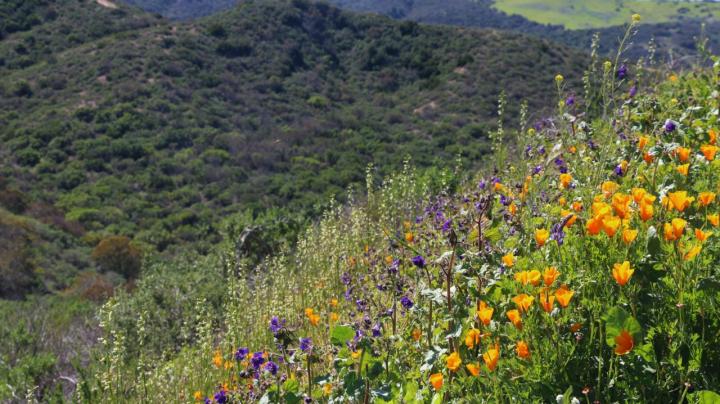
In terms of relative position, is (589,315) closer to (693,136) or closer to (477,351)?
(477,351)

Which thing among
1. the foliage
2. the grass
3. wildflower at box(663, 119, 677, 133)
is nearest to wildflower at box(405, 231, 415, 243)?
the foliage

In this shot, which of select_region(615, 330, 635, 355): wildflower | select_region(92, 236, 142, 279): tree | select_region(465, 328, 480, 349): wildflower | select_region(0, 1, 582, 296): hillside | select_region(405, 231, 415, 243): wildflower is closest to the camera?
select_region(615, 330, 635, 355): wildflower

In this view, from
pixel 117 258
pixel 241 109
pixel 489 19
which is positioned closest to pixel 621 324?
pixel 117 258

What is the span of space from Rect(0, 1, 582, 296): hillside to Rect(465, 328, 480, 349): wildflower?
12098mm

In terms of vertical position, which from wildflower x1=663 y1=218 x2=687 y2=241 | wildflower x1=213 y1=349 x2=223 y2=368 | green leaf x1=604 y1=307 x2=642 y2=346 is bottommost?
wildflower x1=213 y1=349 x2=223 y2=368

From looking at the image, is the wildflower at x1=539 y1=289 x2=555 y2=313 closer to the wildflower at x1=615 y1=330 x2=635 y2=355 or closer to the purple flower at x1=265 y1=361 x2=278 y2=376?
the wildflower at x1=615 y1=330 x2=635 y2=355

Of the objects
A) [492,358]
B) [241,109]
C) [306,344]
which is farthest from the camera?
[241,109]

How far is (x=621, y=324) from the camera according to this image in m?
1.56

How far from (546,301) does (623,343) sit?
0.72 feet

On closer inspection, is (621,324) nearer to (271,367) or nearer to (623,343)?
(623,343)

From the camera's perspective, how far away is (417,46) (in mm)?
34000

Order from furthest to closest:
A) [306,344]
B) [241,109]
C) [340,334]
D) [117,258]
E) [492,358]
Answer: [241,109] → [117,258] → [306,344] → [340,334] → [492,358]

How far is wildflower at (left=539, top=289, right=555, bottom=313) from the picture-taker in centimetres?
161

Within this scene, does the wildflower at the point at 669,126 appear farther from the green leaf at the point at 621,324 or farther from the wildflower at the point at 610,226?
the green leaf at the point at 621,324
